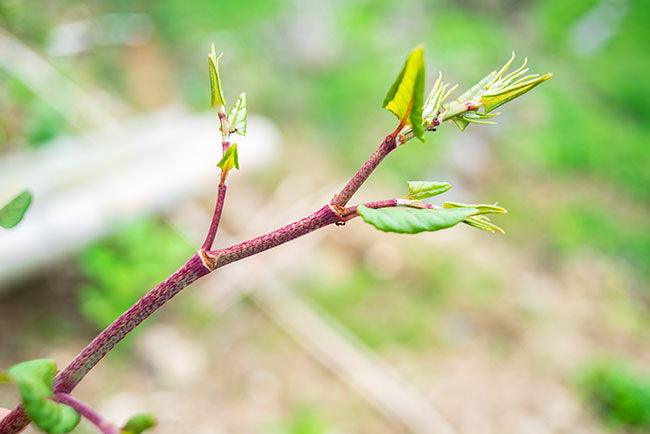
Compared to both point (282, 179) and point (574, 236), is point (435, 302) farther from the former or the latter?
point (574, 236)

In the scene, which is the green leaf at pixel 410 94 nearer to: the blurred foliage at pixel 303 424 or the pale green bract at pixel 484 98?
the pale green bract at pixel 484 98

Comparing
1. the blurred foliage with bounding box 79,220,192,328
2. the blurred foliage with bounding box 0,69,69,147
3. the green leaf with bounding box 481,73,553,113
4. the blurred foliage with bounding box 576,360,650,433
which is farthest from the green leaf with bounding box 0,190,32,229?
the blurred foliage with bounding box 576,360,650,433

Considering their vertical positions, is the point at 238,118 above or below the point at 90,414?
above

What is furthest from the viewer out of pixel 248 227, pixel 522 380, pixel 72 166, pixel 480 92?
pixel 248 227

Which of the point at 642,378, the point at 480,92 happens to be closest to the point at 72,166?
the point at 480,92

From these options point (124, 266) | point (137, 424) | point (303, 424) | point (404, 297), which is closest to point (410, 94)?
point (137, 424)

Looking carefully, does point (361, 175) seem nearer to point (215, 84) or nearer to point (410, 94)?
point (410, 94)

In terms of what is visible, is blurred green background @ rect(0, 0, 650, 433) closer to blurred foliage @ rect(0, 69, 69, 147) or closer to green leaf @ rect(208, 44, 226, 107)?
blurred foliage @ rect(0, 69, 69, 147)
